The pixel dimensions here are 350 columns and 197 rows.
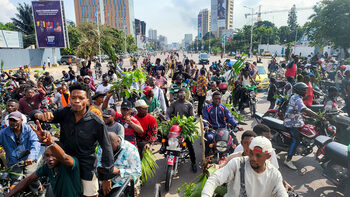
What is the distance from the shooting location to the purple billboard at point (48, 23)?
109 ft

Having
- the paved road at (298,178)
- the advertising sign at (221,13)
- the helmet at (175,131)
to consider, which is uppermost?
the advertising sign at (221,13)

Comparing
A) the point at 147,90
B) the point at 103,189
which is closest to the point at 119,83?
the point at 147,90

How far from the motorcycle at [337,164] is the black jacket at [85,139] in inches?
149

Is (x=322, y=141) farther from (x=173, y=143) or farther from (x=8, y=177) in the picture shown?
(x=8, y=177)

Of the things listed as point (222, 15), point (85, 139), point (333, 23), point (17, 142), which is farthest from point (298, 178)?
point (222, 15)

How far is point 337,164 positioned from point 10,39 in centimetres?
4163

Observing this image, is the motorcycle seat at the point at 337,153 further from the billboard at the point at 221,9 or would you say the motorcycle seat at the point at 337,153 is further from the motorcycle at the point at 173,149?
the billboard at the point at 221,9

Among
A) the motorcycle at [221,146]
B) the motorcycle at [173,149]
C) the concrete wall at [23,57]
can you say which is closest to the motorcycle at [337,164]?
the motorcycle at [221,146]

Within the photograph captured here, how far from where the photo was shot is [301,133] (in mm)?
5066

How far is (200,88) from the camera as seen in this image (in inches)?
322

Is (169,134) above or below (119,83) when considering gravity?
below

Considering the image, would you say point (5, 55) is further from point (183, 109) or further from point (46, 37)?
point (183, 109)

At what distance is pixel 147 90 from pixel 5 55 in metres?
33.0

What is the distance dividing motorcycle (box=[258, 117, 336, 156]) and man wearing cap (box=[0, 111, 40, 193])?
5.04 metres
